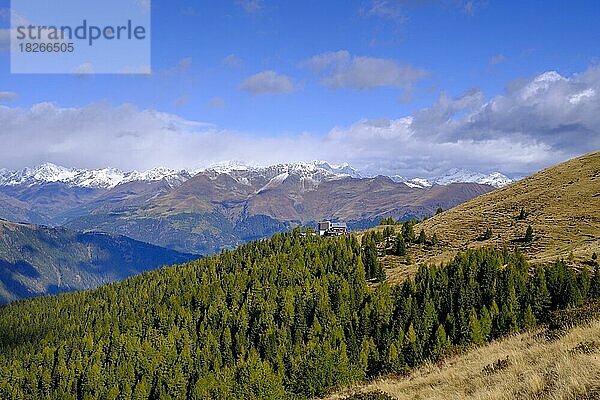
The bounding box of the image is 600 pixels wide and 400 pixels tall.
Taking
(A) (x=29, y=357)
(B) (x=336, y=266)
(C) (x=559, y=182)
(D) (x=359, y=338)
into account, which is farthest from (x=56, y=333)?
(C) (x=559, y=182)

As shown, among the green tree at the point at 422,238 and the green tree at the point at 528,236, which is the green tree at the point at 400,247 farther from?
the green tree at the point at 528,236

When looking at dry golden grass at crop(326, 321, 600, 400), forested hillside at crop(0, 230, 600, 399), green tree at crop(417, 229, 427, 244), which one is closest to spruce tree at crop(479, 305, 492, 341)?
forested hillside at crop(0, 230, 600, 399)

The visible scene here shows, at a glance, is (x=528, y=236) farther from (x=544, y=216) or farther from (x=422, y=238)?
(x=422, y=238)

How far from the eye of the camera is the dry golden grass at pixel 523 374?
16234 millimetres

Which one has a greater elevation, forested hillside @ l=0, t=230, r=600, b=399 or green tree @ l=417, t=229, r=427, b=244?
green tree @ l=417, t=229, r=427, b=244

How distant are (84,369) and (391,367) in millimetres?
109002

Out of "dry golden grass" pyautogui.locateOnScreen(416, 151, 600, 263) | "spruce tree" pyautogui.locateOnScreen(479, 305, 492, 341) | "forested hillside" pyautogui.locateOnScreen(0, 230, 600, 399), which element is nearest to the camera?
"spruce tree" pyautogui.locateOnScreen(479, 305, 492, 341)

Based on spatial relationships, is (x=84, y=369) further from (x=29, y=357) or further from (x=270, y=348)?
(x=270, y=348)

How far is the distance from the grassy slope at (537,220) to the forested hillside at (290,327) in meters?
8.95

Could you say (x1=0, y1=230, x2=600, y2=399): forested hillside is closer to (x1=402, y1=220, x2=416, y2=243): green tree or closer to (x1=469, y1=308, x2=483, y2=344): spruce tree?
(x1=469, y1=308, x2=483, y2=344): spruce tree

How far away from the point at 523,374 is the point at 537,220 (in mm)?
121315

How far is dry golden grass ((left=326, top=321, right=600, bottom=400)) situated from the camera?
1623cm

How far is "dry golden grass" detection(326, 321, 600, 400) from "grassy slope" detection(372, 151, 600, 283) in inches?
2843

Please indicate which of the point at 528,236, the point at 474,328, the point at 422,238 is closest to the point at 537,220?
the point at 528,236
